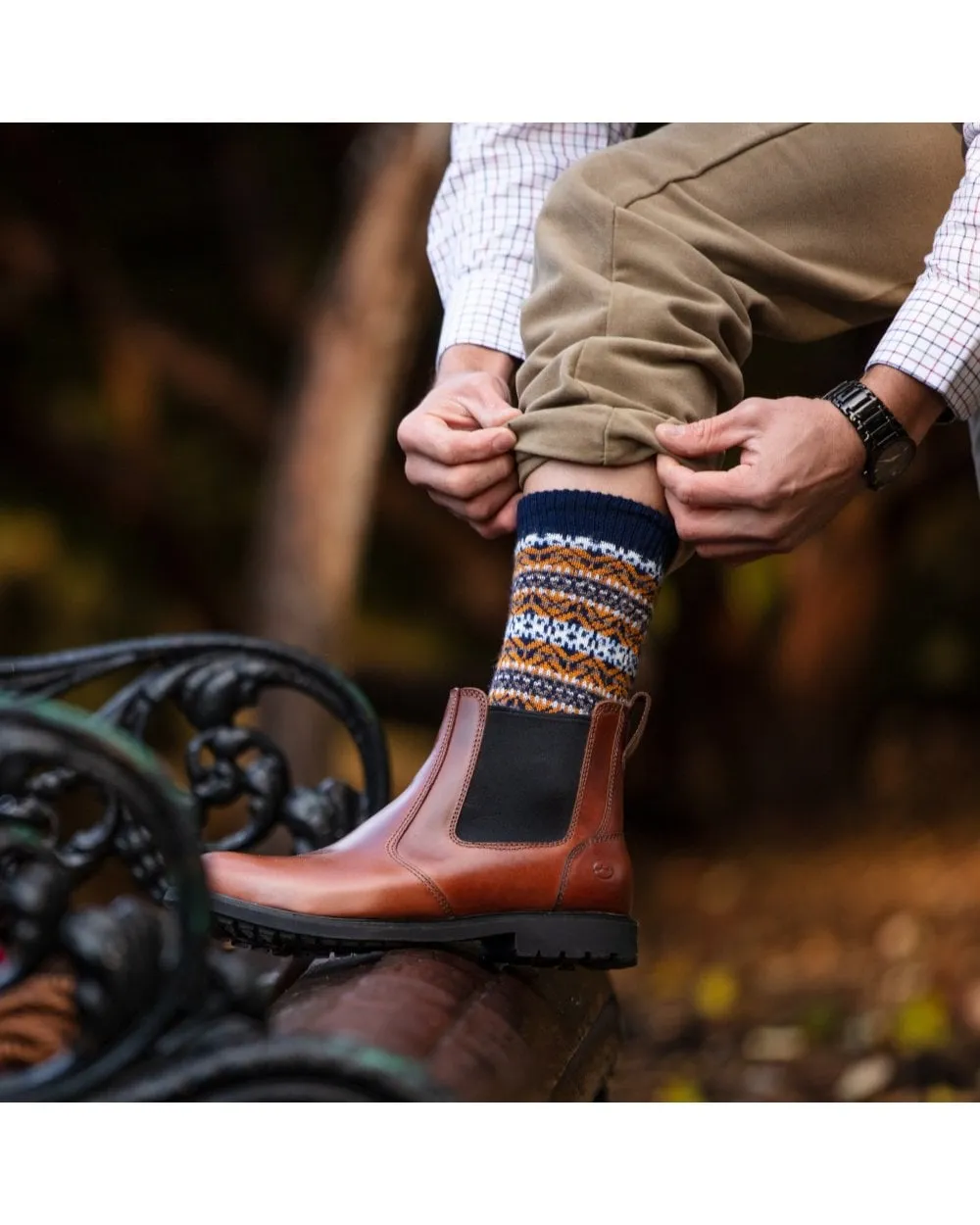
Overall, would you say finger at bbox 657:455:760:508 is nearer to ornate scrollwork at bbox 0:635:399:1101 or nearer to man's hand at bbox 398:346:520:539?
man's hand at bbox 398:346:520:539

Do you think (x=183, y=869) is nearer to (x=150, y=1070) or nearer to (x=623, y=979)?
(x=150, y=1070)

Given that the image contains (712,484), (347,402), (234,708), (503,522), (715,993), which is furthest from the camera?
(347,402)

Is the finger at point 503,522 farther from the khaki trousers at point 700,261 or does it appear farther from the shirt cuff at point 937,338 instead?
the shirt cuff at point 937,338

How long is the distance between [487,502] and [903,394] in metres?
0.29

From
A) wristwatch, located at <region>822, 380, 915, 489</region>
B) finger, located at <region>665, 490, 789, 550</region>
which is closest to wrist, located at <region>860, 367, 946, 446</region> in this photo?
wristwatch, located at <region>822, 380, 915, 489</region>

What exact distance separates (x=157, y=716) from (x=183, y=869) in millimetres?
2807

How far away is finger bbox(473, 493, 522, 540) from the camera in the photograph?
0.91 metres

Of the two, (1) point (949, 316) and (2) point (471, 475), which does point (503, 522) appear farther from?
(1) point (949, 316)

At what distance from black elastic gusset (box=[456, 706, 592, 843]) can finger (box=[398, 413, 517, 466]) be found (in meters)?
0.18

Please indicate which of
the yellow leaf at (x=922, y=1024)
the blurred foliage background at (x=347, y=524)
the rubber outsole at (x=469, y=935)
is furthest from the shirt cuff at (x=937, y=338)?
the blurred foliage background at (x=347, y=524)

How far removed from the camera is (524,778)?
84 cm

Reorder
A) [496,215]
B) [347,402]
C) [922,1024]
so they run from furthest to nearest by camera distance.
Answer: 1. [347,402]
2. [922,1024]
3. [496,215]

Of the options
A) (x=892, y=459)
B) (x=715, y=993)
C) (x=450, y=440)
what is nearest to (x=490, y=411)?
(x=450, y=440)

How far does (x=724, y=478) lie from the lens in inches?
Answer: 32.0
